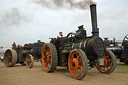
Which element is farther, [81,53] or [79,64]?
[79,64]

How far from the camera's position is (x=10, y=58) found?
946 cm

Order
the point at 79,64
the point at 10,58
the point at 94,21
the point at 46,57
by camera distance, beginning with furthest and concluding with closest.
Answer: the point at 10,58, the point at 46,57, the point at 94,21, the point at 79,64

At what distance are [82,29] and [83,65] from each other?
1925mm

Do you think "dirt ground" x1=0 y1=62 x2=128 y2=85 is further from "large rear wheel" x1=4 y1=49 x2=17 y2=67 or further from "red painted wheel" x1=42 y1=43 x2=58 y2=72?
"large rear wheel" x1=4 y1=49 x2=17 y2=67

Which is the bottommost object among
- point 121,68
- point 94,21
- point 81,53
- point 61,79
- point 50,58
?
point 121,68

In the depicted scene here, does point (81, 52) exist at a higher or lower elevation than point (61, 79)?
higher

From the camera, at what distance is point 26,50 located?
9.91 metres

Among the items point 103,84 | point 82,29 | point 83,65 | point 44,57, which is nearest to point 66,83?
point 83,65

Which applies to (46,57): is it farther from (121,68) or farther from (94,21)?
(121,68)

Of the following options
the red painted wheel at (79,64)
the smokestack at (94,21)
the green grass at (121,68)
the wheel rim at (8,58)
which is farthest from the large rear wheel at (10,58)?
the green grass at (121,68)

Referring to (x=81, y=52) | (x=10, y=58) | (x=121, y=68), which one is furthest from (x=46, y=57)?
(x=121, y=68)

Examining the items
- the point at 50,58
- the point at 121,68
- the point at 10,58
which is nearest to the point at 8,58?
the point at 10,58

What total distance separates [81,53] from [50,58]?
2329 mm

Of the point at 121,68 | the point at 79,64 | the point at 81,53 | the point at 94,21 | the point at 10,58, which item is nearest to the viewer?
the point at 81,53
